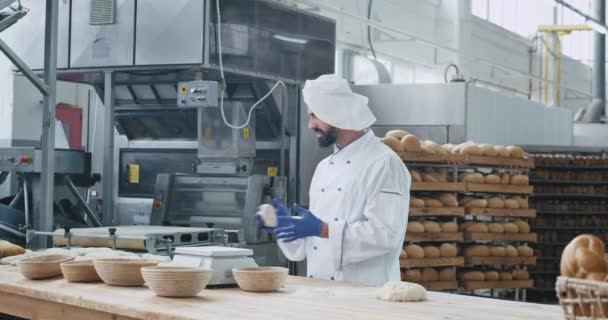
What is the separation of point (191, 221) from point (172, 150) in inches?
32.6

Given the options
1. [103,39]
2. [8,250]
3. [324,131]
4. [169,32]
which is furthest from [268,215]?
[103,39]

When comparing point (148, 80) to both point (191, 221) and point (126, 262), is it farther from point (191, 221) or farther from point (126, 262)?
point (126, 262)

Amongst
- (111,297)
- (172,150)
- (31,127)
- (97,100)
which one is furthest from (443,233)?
(111,297)

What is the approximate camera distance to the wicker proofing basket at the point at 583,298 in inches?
55.0

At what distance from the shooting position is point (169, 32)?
5.24 metres

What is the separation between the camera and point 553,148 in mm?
10320

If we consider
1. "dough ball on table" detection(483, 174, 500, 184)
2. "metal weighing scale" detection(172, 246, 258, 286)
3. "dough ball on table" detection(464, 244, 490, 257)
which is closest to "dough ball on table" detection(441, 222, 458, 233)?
"dough ball on table" detection(464, 244, 490, 257)

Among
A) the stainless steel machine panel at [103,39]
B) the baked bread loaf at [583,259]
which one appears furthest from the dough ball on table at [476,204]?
the baked bread loaf at [583,259]

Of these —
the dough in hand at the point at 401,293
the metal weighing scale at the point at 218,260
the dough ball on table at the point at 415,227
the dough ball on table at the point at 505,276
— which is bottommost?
the dough ball on table at the point at 505,276

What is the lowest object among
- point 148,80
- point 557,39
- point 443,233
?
point 443,233

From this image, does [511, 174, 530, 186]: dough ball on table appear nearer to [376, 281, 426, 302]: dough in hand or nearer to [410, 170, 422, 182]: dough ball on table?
[410, 170, 422, 182]: dough ball on table

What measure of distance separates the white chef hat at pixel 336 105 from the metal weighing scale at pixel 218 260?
896 millimetres

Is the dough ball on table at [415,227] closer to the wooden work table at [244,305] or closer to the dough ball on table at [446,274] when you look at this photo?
the dough ball on table at [446,274]

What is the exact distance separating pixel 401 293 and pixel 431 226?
477 cm
